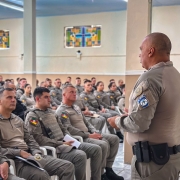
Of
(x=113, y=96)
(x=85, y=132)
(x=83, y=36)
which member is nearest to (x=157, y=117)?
(x=85, y=132)

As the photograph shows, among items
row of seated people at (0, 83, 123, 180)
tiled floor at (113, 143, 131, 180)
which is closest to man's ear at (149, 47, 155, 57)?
row of seated people at (0, 83, 123, 180)

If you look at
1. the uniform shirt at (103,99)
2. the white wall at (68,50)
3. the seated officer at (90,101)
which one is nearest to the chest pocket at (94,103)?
the seated officer at (90,101)

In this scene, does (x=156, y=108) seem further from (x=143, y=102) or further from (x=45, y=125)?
(x=45, y=125)

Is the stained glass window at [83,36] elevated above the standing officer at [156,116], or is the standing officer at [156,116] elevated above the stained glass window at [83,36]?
the stained glass window at [83,36]

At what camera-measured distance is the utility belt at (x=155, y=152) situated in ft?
5.52

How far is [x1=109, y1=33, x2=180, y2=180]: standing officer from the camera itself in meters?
1.63

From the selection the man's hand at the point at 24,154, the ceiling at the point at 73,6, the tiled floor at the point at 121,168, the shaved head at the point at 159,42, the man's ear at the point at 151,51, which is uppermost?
the ceiling at the point at 73,6

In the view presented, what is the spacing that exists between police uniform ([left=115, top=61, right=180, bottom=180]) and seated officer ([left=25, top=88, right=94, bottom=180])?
1.23 m

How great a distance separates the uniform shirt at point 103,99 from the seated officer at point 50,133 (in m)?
3.20

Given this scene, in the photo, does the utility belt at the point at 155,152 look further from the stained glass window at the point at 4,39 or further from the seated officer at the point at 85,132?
the stained glass window at the point at 4,39

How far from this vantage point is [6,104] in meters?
2.62

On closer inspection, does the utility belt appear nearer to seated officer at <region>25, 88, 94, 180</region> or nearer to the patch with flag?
seated officer at <region>25, 88, 94, 180</region>

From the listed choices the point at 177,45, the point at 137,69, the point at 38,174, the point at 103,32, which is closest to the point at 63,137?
the point at 38,174

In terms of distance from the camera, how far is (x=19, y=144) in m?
2.61
